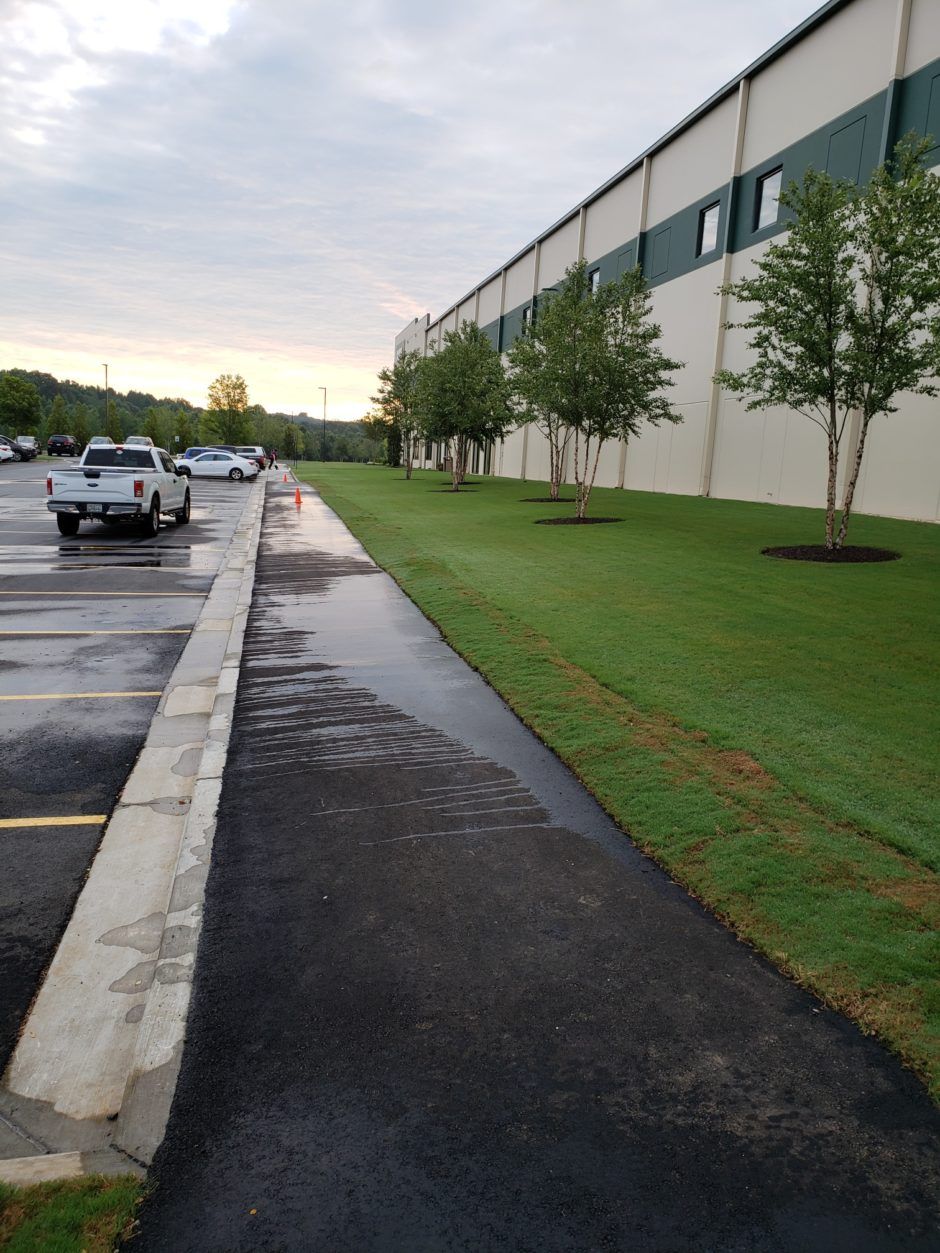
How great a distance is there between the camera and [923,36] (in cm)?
1942

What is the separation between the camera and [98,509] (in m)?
18.2

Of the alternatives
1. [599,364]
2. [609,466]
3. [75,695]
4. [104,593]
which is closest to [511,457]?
[609,466]

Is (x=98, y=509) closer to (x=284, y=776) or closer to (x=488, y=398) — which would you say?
(x=284, y=776)

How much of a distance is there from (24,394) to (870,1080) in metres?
92.4

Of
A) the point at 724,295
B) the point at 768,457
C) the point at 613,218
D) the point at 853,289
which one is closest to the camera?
the point at 853,289

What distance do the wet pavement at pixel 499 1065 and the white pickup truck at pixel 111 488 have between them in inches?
592

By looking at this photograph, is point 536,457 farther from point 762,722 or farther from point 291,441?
point 291,441

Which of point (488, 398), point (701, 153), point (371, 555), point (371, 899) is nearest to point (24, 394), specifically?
point (488, 398)

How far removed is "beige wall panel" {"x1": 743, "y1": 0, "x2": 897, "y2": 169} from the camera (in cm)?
2083

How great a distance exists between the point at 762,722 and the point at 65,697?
5768mm

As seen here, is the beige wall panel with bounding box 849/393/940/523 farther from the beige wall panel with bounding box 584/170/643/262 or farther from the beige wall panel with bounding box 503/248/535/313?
the beige wall panel with bounding box 503/248/535/313

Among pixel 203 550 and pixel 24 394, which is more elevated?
pixel 24 394

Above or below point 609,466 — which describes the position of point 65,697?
below

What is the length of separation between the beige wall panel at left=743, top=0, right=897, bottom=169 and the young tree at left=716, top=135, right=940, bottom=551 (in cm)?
866
